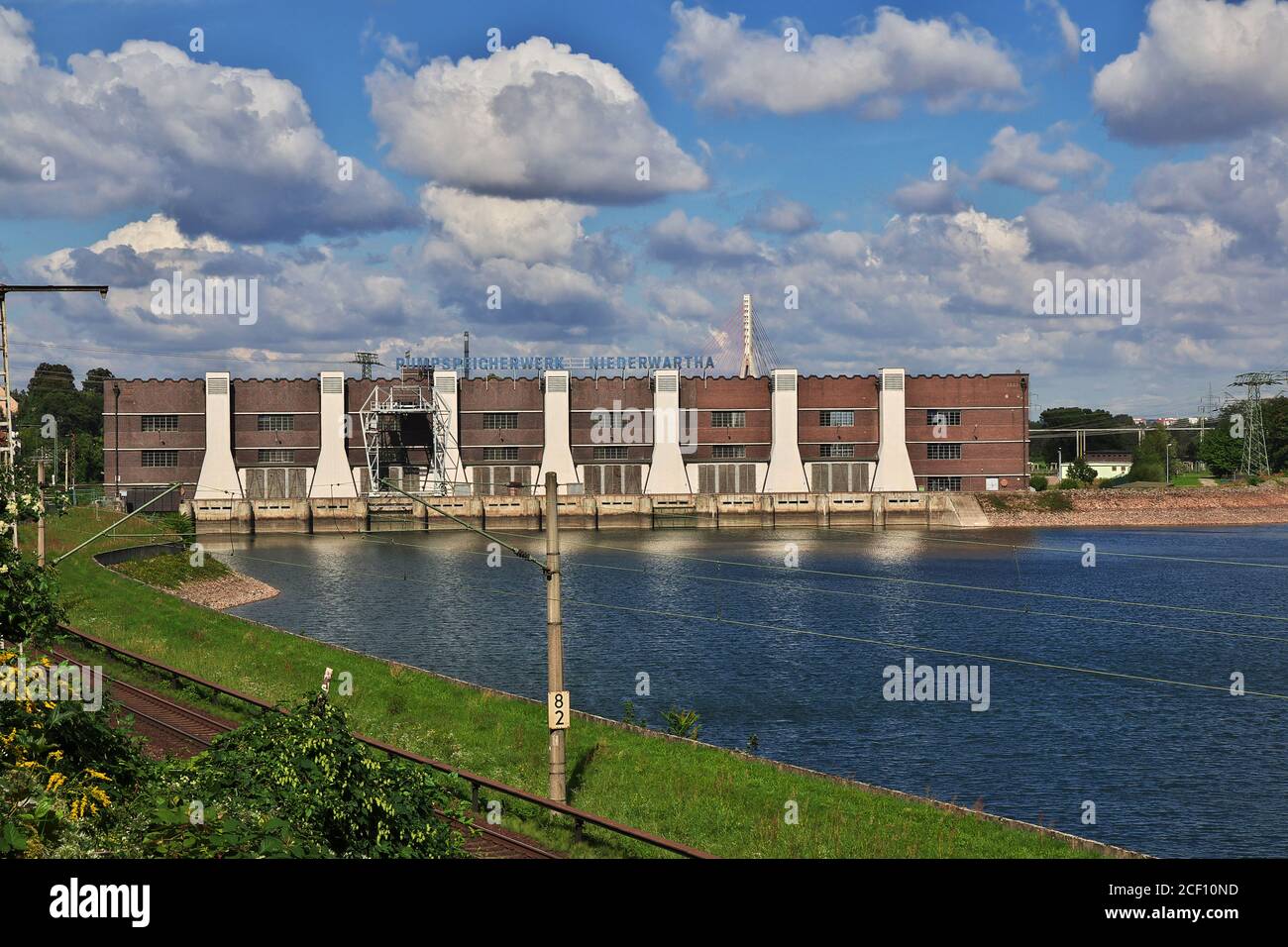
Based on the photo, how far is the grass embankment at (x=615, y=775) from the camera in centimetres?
2875

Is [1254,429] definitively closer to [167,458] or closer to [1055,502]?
[1055,502]

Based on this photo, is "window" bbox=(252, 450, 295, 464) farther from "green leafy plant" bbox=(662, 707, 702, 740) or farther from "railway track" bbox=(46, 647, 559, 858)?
"green leafy plant" bbox=(662, 707, 702, 740)

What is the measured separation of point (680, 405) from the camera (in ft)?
467

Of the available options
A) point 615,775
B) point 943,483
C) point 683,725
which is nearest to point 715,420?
point 943,483

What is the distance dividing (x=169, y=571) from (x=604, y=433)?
219 feet

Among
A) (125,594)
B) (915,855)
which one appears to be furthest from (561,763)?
(125,594)

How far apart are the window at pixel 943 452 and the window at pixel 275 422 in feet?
251

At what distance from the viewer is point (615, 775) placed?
34844mm

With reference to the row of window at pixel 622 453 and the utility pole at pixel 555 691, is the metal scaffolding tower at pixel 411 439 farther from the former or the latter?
the utility pole at pixel 555 691

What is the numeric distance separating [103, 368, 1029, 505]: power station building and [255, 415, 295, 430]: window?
17 cm

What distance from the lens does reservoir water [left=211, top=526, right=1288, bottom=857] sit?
127 feet
